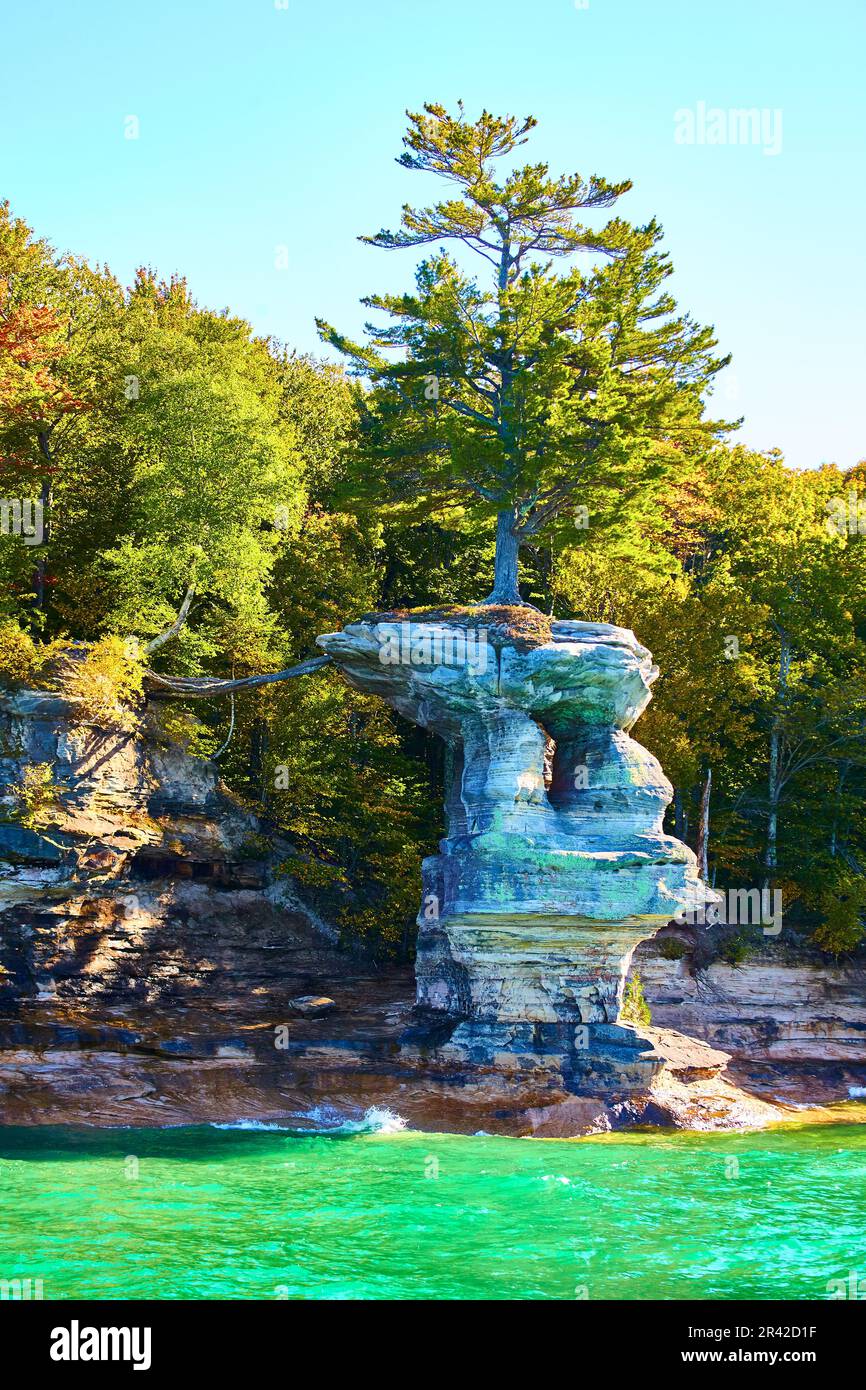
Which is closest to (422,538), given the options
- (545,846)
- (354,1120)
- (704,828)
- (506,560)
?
(506,560)

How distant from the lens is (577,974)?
2448 centimetres

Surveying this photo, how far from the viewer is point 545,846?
23.8m

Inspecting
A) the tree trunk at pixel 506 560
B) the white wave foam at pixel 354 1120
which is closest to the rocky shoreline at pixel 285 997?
the white wave foam at pixel 354 1120

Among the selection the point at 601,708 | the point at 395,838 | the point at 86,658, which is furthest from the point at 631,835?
the point at 86,658

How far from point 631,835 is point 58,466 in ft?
54.1

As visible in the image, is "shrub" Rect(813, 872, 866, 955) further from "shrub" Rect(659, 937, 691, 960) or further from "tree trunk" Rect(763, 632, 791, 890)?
"shrub" Rect(659, 937, 691, 960)

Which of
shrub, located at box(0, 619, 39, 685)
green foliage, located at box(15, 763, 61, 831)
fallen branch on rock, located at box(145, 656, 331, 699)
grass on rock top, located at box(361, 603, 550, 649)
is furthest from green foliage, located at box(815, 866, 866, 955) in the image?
shrub, located at box(0, 619, 39, 685)

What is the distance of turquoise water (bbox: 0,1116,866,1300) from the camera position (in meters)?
14.5

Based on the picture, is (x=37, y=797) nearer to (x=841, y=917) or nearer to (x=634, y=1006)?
(x=634, y=1006)

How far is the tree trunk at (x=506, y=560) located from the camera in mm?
27531

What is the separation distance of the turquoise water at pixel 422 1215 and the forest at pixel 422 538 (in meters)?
9.70

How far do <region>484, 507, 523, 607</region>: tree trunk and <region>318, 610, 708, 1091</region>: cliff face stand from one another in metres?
1.98

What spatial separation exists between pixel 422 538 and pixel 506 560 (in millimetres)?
8657
